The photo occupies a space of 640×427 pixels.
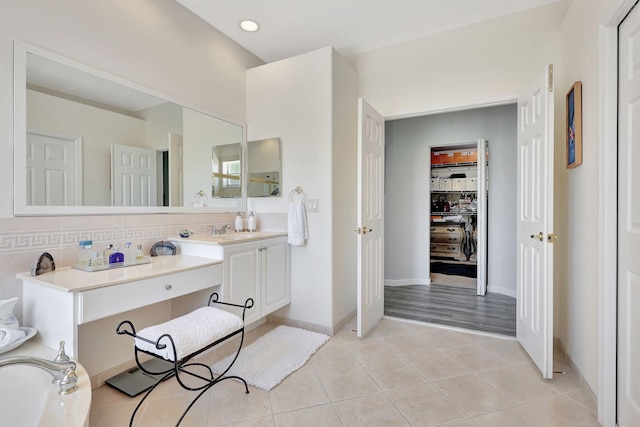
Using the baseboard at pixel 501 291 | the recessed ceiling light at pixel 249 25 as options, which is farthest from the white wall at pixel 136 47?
the baseboard at pixel 501 291

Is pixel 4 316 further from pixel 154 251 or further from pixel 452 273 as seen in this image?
pixel 452 273

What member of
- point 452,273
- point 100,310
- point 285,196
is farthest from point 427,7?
point 452,273

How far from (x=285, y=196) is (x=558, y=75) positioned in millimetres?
2541

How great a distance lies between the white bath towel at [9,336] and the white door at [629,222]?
284 cm

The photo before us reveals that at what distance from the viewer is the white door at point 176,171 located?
2422 mm

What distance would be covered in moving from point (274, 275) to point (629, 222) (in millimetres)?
2340

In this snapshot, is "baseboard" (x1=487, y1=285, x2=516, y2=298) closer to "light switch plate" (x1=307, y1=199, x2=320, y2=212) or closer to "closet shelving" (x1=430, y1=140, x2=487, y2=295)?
"closet shelving" (x1=430, y1=140, x2=487, y2=295)

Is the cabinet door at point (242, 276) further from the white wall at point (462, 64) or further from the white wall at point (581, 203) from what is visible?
the white wall at point (581, 203)

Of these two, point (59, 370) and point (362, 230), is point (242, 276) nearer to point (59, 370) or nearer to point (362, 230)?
point (362, 230)

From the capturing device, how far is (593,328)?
175 centimetres

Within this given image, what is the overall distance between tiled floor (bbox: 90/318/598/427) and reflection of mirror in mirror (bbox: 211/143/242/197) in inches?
57.5

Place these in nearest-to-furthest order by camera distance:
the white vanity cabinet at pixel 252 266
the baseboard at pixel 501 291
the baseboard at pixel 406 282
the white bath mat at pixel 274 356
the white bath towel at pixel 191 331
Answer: the white bath towel at pixel 191 331 < the white bath mat at pixel 274 356 < the white vanity cabinet at pixel 252 266 < the baseboard at pixel 501 291 < the baseboard at pixel 406 282

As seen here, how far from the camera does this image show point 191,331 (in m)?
1.58

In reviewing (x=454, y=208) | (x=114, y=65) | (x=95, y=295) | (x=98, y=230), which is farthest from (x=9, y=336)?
(x=454, y=208)
